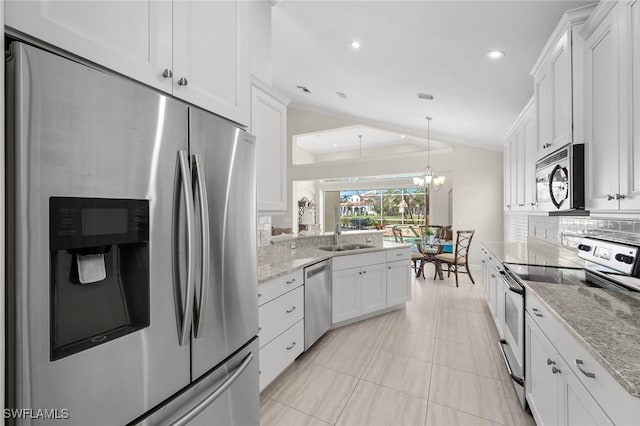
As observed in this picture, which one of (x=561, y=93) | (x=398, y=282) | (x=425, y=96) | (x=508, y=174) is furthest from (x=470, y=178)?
(x=561, y=93)

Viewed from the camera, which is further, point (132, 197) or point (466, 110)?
point (466, 110)

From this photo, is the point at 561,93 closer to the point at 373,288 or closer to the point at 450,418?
the point at 450,418

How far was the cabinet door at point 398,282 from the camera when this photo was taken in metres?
3.65

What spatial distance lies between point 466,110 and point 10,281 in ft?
15.3

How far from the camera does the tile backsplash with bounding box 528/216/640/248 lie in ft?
6.41

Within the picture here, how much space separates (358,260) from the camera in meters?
3.30

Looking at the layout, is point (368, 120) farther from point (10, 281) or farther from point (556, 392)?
point (10, 281)

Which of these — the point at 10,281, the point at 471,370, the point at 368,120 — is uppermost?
the point at 368,120

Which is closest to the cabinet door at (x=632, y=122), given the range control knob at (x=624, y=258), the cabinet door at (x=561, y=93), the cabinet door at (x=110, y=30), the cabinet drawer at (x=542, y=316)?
the range control knob at (x=624, y=258)

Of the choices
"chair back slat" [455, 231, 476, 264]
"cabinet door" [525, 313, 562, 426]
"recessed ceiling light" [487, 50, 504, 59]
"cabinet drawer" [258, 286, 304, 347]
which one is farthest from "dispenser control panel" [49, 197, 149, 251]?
"chair back slat" [455, 231, 476, 264]

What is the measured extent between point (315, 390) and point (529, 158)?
2.90 metres

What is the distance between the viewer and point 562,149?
1.79 metres

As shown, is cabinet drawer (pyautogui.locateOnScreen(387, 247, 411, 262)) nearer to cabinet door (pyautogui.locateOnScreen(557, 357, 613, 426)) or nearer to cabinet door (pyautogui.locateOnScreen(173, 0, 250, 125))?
cabinet door (pyautogui.locateOnScreen(557, 357, 613, 426))

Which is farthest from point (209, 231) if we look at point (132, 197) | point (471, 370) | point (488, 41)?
point (488, 41)
